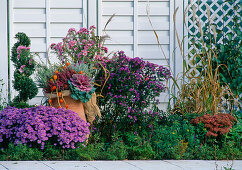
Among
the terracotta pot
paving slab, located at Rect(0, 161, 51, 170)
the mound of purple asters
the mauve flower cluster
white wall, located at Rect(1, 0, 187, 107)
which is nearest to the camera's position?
paving slab, located at Rect(0, 161, 51, 170)

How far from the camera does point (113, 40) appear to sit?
201 inches

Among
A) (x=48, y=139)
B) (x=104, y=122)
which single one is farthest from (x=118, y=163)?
(x=104, y=122)

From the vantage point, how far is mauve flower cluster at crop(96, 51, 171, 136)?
13.2ft

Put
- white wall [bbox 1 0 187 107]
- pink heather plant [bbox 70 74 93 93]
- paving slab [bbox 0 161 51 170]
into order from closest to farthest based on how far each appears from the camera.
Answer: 1. paving slab [bbox 0 161 51 170]
2. pink heather plant [bbox 70 74 93 93]
3. white wall [bbox 1 0 187 107]

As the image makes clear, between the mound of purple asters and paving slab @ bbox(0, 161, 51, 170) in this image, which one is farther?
the mound of purple asters

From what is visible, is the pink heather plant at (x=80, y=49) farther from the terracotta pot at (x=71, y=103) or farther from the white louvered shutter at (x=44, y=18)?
the white louvered shutter at (x=44, y=18)

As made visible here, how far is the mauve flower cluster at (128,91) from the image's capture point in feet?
13.2

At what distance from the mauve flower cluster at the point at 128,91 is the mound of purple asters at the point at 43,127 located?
0.64 m

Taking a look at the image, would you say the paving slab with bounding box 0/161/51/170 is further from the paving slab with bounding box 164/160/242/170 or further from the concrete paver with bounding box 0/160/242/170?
the paving slab with bounding box 164/160/242/170

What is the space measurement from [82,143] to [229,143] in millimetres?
1662

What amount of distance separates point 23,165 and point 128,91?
5.25 feet

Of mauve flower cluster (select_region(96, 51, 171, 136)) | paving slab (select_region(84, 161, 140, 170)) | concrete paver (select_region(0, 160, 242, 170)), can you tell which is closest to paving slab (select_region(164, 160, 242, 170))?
concrete paver (select_region(0, 160, 242, 170))

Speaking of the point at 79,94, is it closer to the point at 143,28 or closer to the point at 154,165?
the point at 154,165

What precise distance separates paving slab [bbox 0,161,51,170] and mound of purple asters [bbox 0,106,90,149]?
11.8 inches
